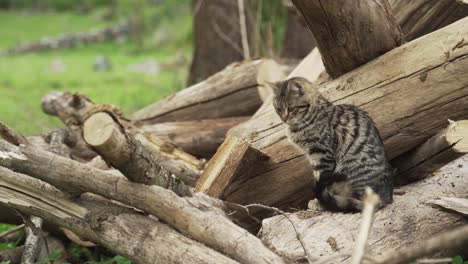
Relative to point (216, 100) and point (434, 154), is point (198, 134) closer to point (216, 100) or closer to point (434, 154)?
point (216, 100)

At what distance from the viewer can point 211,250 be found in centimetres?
365

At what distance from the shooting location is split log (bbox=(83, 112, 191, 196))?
3301 millimetres

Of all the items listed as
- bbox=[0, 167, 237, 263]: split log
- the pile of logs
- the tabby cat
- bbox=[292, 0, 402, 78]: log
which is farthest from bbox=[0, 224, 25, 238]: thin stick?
bbox=[292, 0, 402, 78]: log

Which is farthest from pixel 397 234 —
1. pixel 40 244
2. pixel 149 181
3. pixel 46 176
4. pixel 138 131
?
pixel 138 131

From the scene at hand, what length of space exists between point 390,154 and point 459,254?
100 centimetres

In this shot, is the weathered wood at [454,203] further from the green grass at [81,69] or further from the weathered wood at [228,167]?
the green grass at [81,69]

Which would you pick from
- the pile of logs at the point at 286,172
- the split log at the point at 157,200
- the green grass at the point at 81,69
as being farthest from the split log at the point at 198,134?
the split log at the point at 157,200

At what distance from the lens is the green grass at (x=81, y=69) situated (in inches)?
434

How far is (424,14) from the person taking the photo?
5465 mm

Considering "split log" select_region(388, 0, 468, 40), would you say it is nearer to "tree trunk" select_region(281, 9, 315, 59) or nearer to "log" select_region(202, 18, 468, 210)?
"log" select_region(202, 18, 468, 210)

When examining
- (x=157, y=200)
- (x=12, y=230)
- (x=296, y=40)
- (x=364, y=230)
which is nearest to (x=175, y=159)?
(x=12, y=230)

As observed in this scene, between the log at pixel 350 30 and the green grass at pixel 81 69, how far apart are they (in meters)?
3.86

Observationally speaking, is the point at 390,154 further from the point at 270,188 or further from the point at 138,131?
the point at 138,131

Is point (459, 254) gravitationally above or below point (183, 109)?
below
